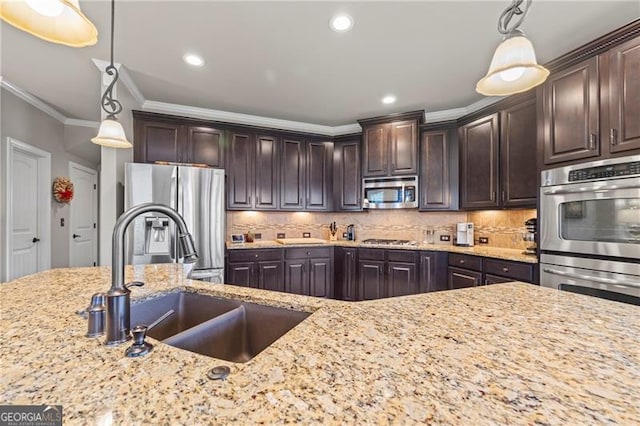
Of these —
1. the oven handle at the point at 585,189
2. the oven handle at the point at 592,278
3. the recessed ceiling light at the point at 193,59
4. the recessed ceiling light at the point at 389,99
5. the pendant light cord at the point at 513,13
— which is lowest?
the oven handle at the point at 592,278

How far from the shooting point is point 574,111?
2.09m

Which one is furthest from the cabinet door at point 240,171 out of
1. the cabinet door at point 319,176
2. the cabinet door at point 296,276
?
the cabinet door at point 296,276

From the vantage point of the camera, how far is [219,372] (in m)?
0.56

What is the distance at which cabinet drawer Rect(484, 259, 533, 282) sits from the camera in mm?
2365

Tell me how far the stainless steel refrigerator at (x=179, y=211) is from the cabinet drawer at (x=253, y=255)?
0.83 ft

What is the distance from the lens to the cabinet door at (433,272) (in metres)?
3.14

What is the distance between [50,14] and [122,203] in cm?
230

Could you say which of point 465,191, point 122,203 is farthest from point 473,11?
point 122,203

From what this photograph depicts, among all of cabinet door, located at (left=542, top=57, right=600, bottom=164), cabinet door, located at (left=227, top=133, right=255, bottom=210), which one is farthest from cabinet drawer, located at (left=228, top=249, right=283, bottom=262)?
cabinet door, located at (left=542, top=57, right=600, bottom=164)

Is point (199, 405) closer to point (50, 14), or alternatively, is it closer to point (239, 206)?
point (50, 14)

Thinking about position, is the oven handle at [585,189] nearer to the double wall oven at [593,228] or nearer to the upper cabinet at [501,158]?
the double wall oven at [593,228]

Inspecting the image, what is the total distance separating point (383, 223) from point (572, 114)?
239cm

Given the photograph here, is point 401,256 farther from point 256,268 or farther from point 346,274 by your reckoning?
point 256,268

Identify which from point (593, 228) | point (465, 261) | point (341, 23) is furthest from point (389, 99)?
point (593, 228)
